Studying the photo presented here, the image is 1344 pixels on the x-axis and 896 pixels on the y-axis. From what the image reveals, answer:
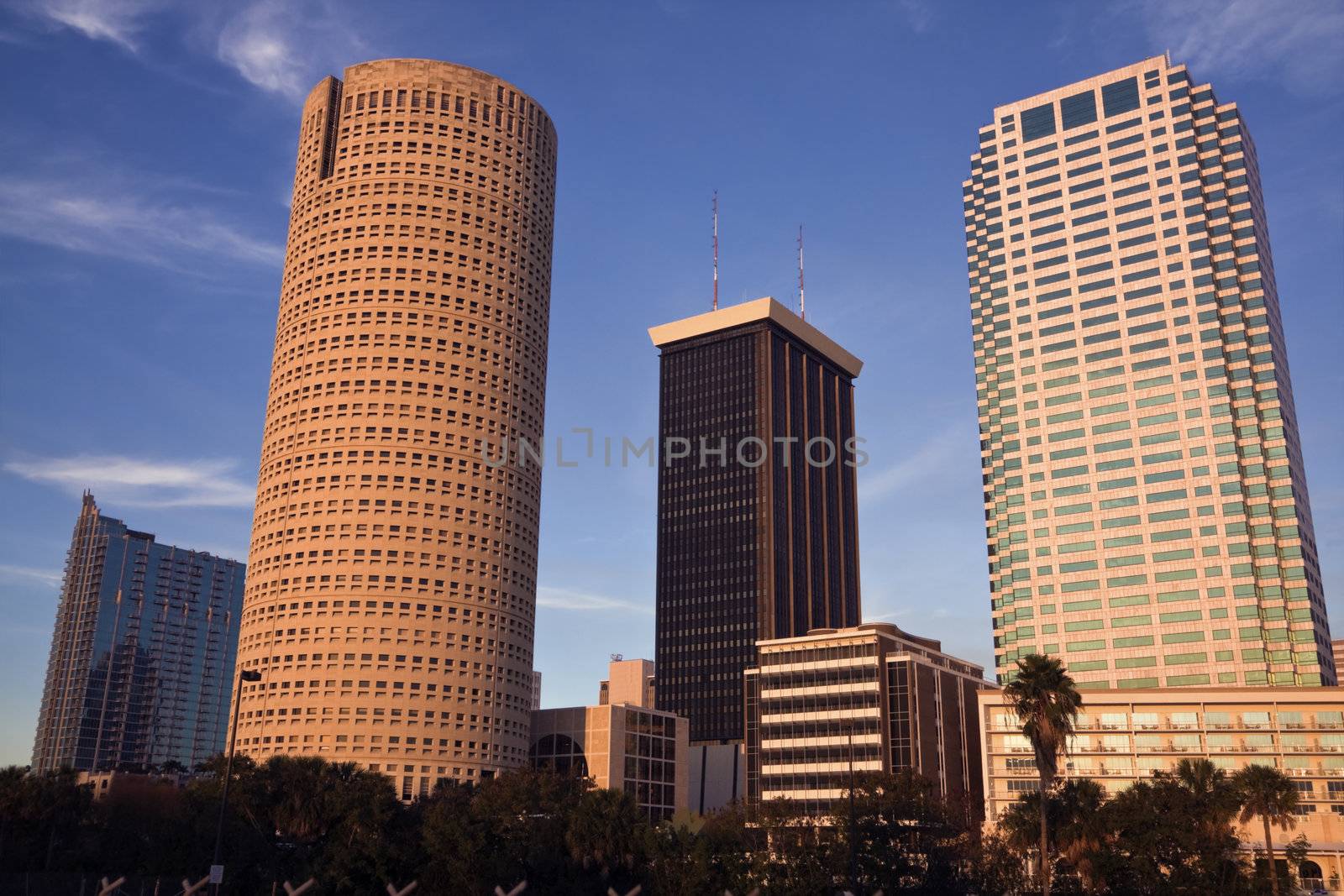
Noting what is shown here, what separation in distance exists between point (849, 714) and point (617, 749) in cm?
3532

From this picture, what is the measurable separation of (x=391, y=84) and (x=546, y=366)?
5072 centimetres

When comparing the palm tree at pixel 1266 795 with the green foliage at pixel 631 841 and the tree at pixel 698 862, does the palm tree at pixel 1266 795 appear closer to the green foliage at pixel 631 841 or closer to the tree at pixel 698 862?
the green foliage at pixel 631 841

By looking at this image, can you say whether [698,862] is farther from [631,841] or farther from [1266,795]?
[1266,795]

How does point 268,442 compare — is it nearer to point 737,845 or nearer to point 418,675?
point 418,675

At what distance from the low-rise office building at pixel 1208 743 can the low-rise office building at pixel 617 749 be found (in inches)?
2086

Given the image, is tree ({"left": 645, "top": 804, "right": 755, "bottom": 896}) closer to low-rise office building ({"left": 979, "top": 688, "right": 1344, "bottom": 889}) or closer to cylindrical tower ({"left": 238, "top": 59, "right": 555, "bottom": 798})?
low-rise office building ({"left": 979, "top": 688, "right": 1344, "bottom": 889})

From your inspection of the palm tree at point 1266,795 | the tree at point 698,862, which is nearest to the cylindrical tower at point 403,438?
the tree at point 698,862

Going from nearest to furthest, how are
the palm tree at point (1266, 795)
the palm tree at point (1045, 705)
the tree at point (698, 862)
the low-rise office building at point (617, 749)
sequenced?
the tree at point (698, 862) < the palm tree at point (1045, 705) < the palm tree at point (1266, 795) < the low-rise office building at point (617, 749)

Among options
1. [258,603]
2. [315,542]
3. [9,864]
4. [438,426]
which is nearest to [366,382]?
[438,426]

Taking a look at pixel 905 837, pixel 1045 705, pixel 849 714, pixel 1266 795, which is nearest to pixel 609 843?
pixel 905 837

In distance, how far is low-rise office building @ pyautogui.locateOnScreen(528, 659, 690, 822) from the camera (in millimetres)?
182250

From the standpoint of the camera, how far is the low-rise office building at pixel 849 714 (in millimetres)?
176125

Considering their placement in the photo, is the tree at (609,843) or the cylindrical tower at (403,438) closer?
the tree at (609,843)

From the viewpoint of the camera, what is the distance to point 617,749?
182 meters
